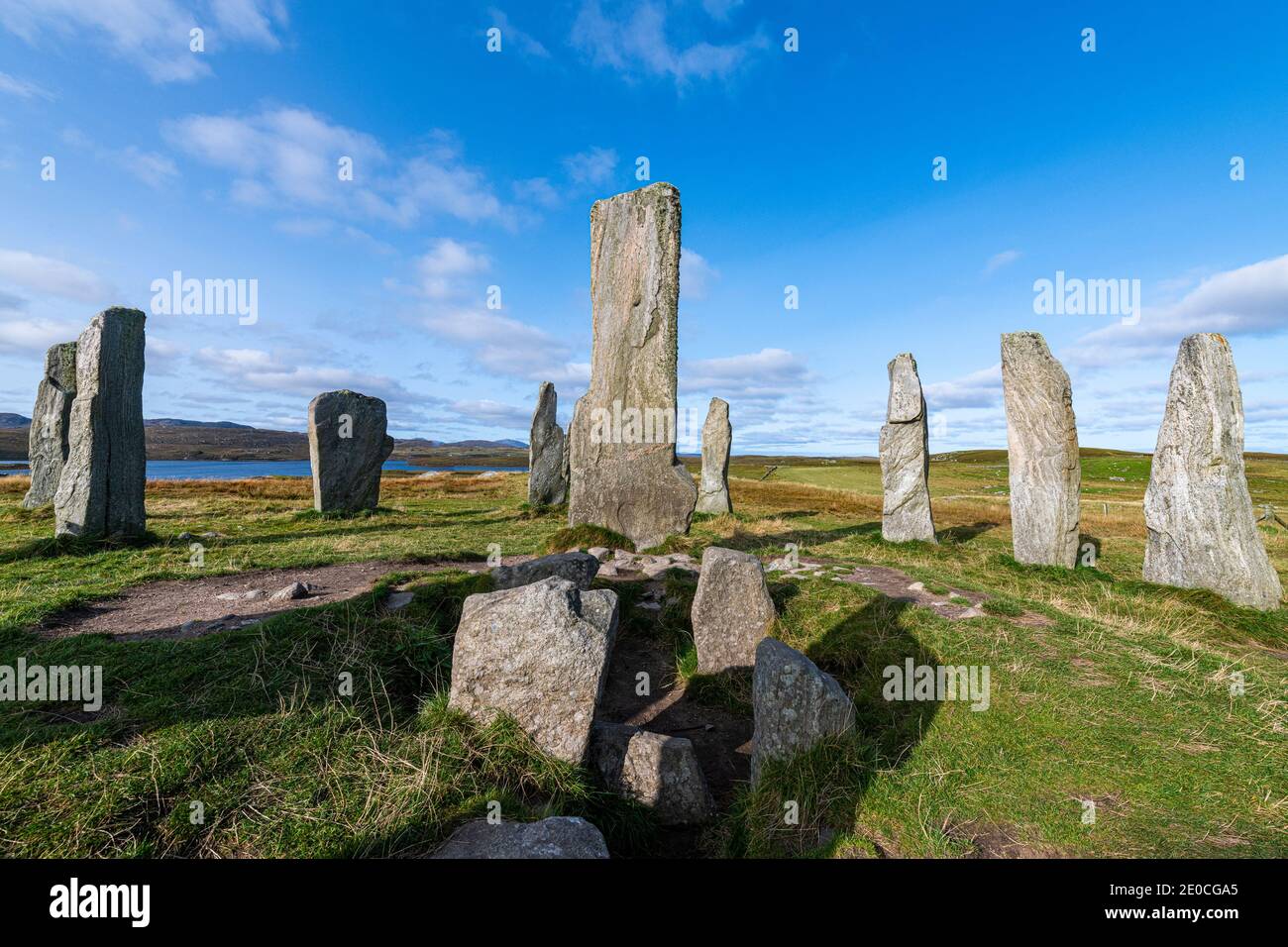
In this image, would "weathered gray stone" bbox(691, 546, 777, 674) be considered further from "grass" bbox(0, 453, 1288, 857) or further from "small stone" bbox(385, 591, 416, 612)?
Answer: "small stone" bbox(385, 591, 416, 612)

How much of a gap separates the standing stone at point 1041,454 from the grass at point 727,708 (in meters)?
2.48

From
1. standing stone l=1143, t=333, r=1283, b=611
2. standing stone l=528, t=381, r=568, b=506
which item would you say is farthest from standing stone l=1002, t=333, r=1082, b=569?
standing stone l=528, t=381, r=568, b=506

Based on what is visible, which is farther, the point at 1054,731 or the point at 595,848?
the point at 1054,731

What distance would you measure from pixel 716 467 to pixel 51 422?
19681 millimetres

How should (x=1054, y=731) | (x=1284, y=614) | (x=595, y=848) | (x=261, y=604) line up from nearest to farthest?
1. (x=595, y=848)
2. (x=1054, y=731)
3. (x=261, y=604)
4. (x=1284, y=614)

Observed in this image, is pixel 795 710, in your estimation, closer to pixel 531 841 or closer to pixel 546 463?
pixel 531 841

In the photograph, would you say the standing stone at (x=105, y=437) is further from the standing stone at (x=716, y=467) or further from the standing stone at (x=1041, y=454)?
the standing stone at (x=1041, y=454)

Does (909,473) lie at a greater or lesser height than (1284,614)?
greater

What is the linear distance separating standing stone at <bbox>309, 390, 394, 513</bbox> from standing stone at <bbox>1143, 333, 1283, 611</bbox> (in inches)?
687

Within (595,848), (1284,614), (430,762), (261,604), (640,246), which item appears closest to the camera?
(595,848)

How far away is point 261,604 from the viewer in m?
6.61
